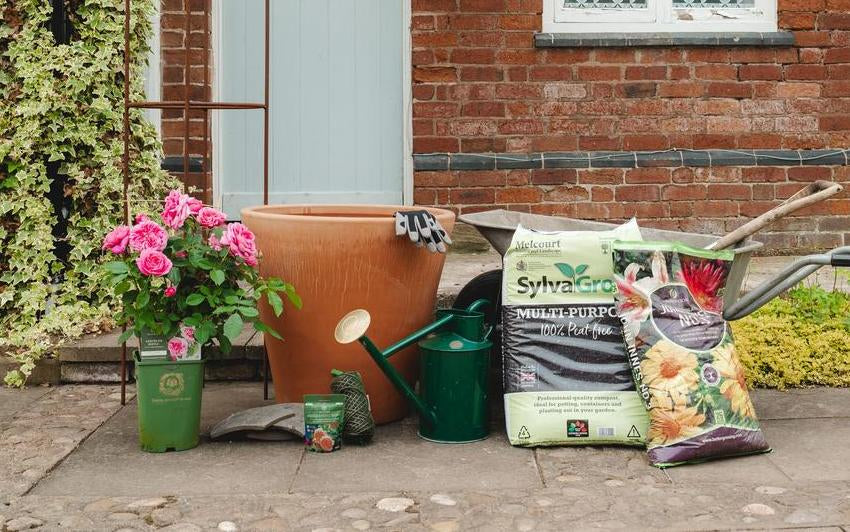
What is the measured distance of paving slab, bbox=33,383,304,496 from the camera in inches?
134

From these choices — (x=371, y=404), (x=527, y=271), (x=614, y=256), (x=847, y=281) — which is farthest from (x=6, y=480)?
(x=847, y=281)

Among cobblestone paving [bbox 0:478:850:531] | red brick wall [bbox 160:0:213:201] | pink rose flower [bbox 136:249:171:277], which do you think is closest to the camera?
cobblestone paving [bbox 0:478:850:531]

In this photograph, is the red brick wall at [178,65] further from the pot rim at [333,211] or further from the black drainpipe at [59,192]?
the pot rim at [333,211]

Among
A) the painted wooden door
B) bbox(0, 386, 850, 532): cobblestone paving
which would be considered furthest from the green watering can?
the painted wooden door

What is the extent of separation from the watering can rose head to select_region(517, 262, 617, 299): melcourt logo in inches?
36.0

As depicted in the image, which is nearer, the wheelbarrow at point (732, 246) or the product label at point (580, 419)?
the wheelbarrow at point (732, 246)

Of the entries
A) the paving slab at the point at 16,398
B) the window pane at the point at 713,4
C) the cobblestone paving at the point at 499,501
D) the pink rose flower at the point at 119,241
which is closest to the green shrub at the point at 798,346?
the cobblestone paving at the point at 499,501

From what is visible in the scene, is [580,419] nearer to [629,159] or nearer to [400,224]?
[400,224]

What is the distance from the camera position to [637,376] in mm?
3740

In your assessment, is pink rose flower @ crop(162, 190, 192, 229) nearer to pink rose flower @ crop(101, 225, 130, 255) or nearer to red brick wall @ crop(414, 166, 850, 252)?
pink rose flower @ crop(101, 225, 130, 255)

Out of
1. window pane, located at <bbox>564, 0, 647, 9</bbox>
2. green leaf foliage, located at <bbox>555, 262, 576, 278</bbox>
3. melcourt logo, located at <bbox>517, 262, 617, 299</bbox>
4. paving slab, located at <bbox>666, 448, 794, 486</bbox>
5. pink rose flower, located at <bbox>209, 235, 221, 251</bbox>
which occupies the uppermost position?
window pane, located at <bbox>564, 0, 647, 9</bbox>

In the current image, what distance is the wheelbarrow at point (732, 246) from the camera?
3520 millimetres

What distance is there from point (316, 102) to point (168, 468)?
12.3 feet

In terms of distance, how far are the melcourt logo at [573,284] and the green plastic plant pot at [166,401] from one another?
4.24 feet
